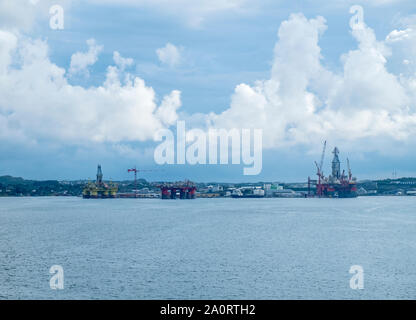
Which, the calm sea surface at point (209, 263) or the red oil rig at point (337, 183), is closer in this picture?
the calm sea surface at point (209, 263)

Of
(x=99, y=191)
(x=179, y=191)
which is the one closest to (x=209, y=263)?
(x=179, y=191)

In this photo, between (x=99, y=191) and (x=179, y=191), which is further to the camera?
(x=99, y=191)

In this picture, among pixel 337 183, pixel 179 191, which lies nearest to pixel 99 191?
pixel 179 191

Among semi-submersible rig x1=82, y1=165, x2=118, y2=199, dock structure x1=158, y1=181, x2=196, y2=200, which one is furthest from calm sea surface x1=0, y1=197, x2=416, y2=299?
semi-submersible rig x1=82, y1=165, x2=118, y2=199

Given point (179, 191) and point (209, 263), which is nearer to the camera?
point (209, 263)

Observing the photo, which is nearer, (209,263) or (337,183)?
(209,263)

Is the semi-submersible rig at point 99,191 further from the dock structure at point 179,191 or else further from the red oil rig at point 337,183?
the red oil rig at point 337,183

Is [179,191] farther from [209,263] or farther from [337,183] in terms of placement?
[209,263]

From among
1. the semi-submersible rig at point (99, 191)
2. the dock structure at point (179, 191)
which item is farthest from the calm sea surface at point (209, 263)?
the semi-submersible rig at point (99, 191)

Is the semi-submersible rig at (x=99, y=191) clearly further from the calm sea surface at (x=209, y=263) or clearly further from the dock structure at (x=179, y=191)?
the calm sea surface at (x=209, y=263)

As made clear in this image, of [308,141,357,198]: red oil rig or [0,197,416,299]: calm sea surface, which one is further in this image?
[308,141,357,198]: red oil rig

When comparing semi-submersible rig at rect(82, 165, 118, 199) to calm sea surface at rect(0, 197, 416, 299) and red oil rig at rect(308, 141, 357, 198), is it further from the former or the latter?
calm sea surface at rect(0, 197, 416, 299)
